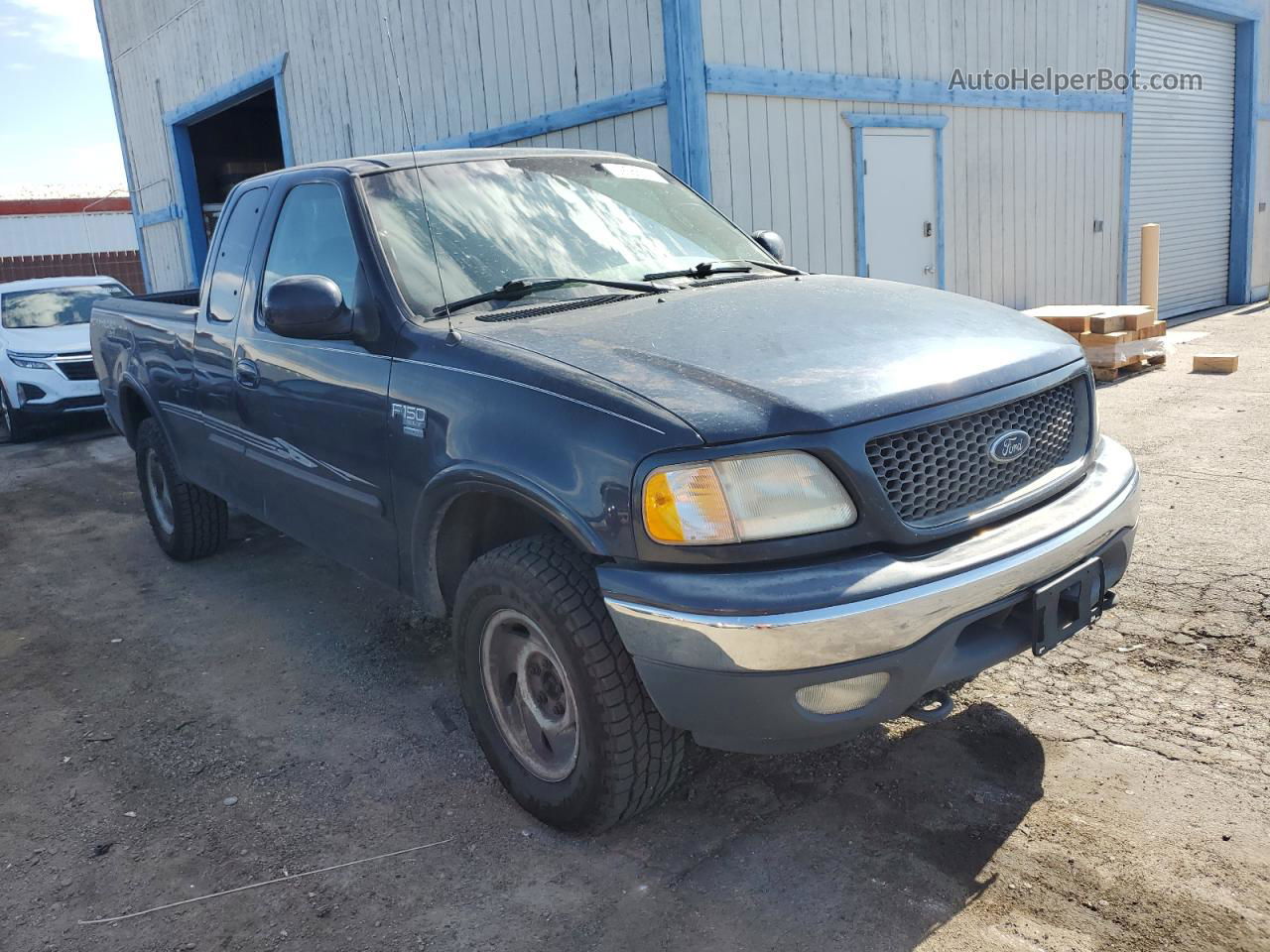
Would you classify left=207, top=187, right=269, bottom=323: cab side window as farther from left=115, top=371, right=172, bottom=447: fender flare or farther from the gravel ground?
the gravel ground

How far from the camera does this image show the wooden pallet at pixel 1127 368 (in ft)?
29.7

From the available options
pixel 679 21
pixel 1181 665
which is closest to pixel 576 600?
pixel 1181 665

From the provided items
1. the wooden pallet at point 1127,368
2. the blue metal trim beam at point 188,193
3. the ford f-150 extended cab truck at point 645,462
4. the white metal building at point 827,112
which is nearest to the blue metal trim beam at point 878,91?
the white metal building at point 827,112

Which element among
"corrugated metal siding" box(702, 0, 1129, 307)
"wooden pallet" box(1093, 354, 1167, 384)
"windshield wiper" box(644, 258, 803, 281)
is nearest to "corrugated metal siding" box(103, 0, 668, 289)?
"corrugated metal siding" box(702, 0, 1129, 307)

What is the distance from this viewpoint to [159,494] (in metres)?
5.91

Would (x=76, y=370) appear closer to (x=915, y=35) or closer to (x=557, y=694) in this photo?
(x=915, y=35)

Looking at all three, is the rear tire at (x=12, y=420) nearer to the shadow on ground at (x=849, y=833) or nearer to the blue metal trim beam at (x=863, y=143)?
the blue metal trim beam at (x=863, y=143)

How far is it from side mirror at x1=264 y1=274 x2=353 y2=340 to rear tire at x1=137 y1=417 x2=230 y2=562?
7.84 feet

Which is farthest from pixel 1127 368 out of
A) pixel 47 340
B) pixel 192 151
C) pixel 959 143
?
pixel 192 151

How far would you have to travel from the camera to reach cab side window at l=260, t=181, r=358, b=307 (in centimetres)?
362

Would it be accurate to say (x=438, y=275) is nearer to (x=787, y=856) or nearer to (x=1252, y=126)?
(x=787, y=856)

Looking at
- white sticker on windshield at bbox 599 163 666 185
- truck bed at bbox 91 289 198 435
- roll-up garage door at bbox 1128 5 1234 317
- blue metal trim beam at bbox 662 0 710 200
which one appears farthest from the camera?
roll-up garage door at bbox 1128 5 1234 317

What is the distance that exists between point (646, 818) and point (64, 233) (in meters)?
36.2

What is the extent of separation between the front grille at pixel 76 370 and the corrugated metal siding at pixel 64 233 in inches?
965
